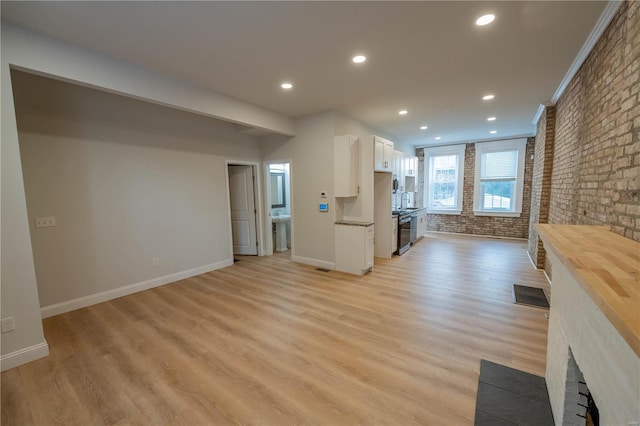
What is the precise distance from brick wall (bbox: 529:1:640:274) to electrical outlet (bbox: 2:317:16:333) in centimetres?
470

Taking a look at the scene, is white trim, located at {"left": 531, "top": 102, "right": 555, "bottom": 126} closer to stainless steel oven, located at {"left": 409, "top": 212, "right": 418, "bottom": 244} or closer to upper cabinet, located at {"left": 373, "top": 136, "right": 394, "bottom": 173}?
upper cabinet, located at {"left": 373, "top": 136, "right": 394, "bottom": 173}

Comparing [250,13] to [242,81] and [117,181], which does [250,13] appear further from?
[117,181]

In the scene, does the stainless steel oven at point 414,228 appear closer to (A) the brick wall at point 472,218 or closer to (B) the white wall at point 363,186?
(A) the brick wall at point 472,218

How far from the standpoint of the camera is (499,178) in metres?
7.35

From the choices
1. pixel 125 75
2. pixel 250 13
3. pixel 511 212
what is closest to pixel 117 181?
pixel 125 75

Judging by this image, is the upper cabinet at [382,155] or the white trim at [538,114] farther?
the upper cabinet at [382,155]

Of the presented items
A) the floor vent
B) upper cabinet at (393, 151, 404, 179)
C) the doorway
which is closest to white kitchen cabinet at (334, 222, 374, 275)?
the doorway

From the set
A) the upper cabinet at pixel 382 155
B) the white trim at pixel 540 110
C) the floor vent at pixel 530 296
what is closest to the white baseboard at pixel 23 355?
the upper cabinet at pixel 382 155

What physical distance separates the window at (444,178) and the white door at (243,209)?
5.78m

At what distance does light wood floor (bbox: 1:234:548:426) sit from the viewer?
177 cm

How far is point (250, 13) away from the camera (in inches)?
80.9

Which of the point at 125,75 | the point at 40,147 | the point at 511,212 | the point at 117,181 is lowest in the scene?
the point at 511,212

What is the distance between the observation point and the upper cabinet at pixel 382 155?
483cm

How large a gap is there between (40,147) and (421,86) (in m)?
4.79
